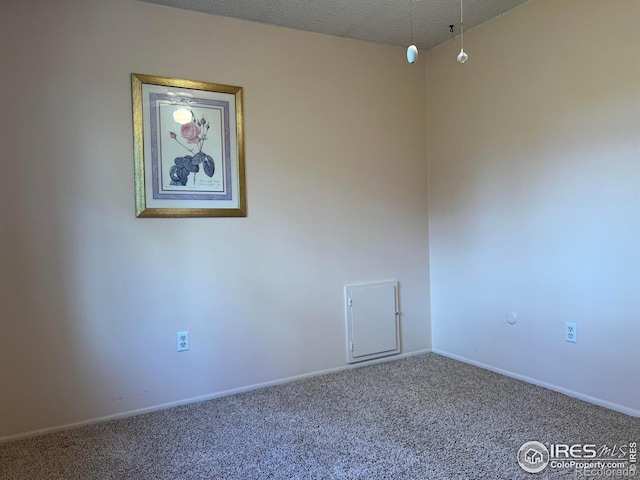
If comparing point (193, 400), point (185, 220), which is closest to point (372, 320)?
point (193, 400)

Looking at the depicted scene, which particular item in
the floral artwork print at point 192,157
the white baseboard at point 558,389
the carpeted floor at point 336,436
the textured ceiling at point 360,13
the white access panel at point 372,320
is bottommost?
the carpeted floor at point 336,436

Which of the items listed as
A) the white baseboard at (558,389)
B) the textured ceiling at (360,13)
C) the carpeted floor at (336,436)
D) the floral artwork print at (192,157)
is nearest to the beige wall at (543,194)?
the white baseboard at (558,389)

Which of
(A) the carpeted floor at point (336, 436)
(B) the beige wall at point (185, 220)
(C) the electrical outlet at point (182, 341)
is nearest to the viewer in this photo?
(A) the carpeted floor at point (336, 436)

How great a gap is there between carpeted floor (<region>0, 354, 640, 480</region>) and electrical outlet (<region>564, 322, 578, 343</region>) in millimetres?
342

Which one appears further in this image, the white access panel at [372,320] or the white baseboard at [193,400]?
the white access panel at [372,320]

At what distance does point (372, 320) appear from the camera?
3.29 metres

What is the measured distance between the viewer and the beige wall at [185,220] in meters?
2.30

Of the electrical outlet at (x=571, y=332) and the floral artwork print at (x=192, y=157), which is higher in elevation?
the floral artwork print at (x=192, y=157)

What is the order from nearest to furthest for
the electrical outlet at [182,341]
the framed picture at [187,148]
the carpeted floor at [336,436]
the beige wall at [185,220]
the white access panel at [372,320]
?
the carpeted floor at [336,436]
the beige wall at [185,220]
the framed picture at [187,148]
the electrical outlet at [182,341]
the white access panel at [372,320]

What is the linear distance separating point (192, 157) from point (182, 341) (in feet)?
3.75

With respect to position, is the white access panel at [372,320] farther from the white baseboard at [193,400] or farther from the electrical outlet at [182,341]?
the electrical outlet at [182,341]

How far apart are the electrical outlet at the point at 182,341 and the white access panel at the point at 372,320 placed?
116 cm

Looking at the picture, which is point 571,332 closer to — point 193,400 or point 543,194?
point 543,194

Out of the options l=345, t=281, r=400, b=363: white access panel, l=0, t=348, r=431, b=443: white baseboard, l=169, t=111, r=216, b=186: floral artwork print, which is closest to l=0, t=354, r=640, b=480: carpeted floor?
l=0, t=348, r=431, b=443: white baseboard
